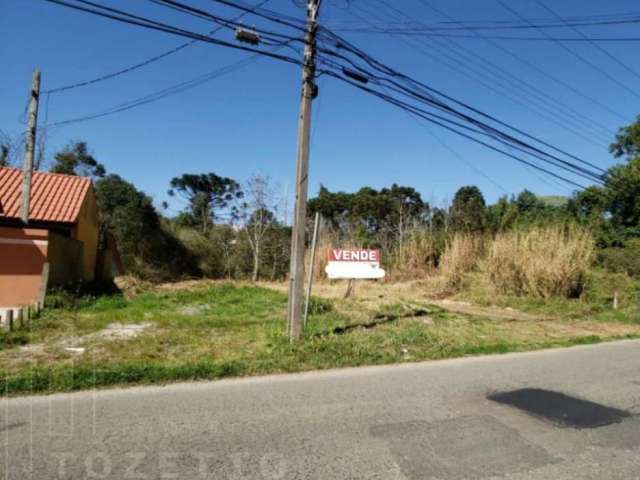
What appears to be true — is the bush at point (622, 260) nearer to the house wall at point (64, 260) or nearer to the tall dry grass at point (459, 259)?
the tall dry grass at point (459, 259)

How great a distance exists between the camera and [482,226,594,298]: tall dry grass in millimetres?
16828

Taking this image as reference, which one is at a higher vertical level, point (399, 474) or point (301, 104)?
point (301, 104)

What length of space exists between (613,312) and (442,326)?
7.82m

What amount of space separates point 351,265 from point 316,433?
705 cm

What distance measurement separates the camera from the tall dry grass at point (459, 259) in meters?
20.2

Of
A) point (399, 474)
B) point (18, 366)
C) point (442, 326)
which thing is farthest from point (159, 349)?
point (442, 326)

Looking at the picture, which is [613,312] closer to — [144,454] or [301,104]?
[301,104]

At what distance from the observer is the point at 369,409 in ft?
16.5

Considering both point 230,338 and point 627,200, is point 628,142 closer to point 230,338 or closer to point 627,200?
point 627,200

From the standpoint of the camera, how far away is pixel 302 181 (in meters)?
8.46

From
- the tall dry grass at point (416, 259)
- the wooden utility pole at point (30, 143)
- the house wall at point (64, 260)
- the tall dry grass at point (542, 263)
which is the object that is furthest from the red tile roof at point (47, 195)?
the tall dry grass at point (542, 263)

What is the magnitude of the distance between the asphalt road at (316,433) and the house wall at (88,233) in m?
14.7

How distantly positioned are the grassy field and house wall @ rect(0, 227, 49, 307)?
60.4 inches

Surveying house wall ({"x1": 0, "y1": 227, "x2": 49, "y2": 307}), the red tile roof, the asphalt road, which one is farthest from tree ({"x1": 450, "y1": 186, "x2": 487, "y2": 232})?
the asphalt road
